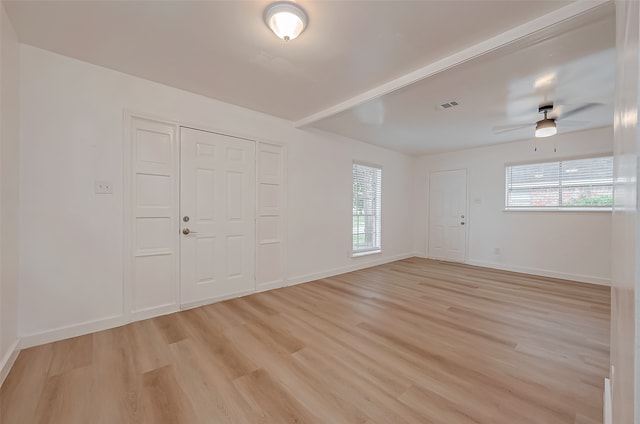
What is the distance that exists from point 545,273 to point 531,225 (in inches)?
35.4

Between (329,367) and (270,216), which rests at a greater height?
(270,216)

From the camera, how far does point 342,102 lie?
3.36 metres

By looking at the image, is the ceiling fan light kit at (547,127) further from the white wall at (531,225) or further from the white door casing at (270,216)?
the white door casing at (270,216)

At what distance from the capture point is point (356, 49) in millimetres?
2268

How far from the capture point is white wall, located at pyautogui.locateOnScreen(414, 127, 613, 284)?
14.0 ft

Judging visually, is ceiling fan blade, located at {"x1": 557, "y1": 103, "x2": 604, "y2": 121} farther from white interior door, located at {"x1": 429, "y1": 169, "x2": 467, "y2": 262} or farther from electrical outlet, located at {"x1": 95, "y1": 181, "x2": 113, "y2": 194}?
electrical outlet, located at {"x1": 95, "y1": 181, "x2": 113, "y2": 194}

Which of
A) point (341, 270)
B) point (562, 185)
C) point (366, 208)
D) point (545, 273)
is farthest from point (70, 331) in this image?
point (562, 185)

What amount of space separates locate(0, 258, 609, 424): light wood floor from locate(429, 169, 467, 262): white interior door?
2.67m

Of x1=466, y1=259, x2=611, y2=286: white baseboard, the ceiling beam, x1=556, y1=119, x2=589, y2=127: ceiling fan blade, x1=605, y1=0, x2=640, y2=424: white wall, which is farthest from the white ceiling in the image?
x1=466, y1=259, x2=611, y2=286: white baseboard

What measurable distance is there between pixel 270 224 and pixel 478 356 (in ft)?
9.60

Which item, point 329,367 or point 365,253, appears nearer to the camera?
point 329,367

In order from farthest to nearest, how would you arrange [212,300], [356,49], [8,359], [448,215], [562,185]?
[448,215], [562,185], [212,300], [356,49], [8,359]

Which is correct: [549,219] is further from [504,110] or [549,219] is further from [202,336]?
[202,336]

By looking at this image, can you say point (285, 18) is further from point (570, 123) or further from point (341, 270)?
point (570, 123)
